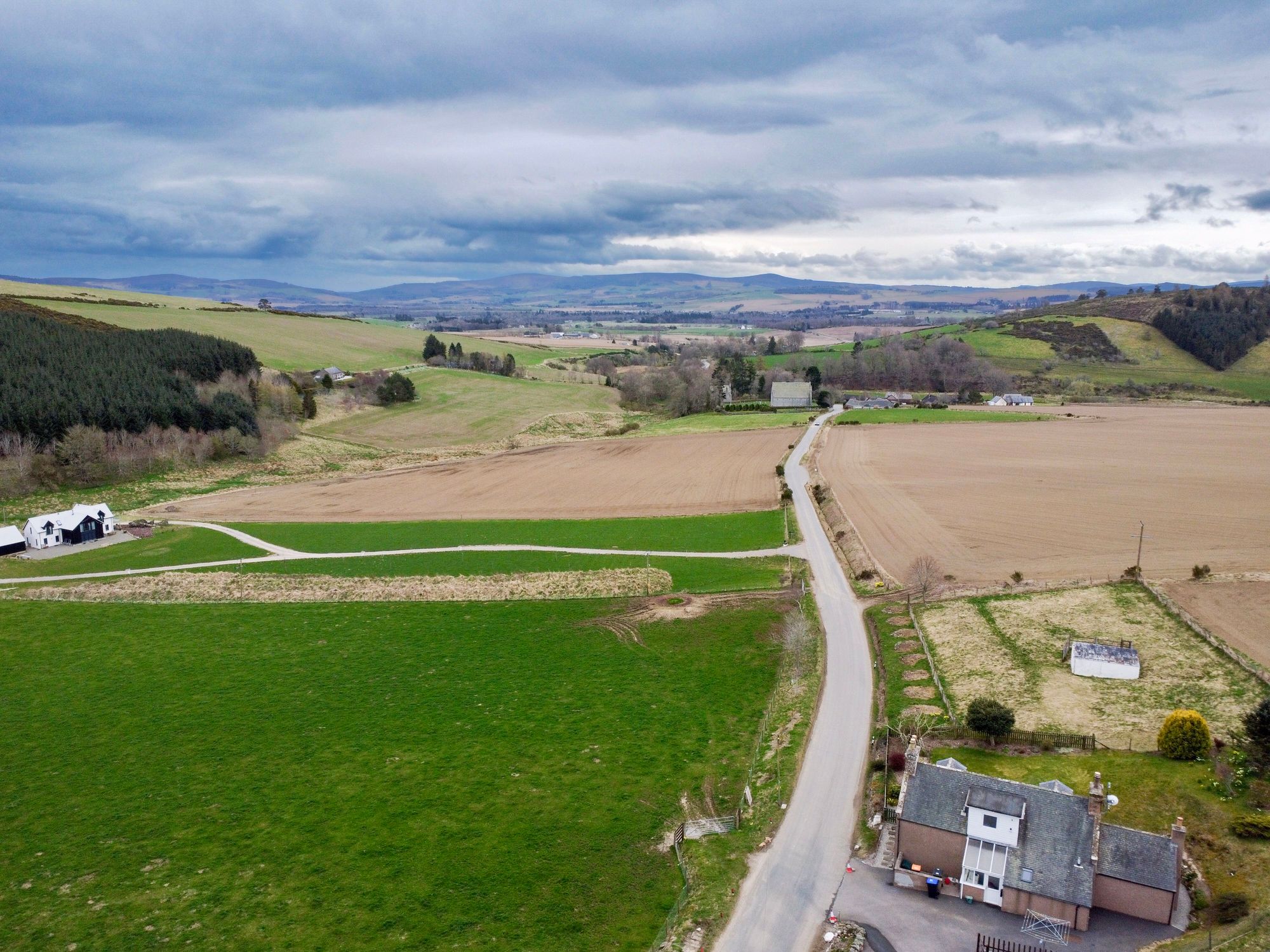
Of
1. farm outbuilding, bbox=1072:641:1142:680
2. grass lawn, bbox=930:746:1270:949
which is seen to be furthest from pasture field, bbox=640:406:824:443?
grass lawn, bbox=930:746:1270:949

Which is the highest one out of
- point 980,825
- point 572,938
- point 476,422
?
point 476,422

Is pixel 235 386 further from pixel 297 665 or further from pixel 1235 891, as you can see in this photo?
pixel 1235 891

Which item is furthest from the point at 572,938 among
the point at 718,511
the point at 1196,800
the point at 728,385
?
the point at 728,385

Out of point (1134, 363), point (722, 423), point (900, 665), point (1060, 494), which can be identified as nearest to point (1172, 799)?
point (900, 665)

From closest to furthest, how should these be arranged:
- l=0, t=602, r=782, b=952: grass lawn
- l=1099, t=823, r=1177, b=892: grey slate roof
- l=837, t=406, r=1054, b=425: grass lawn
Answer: l=1099, t=823, r=1177, b=892: grey slate roof < l=0, t=602, r=782, b=952: grass lawn < l=837, t=406, r=1054, b=425: grass lawn

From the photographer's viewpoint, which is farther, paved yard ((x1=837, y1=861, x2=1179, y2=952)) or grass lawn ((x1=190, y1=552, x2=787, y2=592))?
grass lawn ((x1=190, y1=552, x2=787, y2=592))

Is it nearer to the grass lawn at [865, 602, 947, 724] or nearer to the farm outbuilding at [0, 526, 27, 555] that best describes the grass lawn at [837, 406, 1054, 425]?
the grass lawn at [865, 602, 947, 724]

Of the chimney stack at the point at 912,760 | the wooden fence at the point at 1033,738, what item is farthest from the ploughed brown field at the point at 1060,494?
the chimney stack at the point at 912,760

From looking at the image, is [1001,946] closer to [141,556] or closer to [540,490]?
[141,556]
